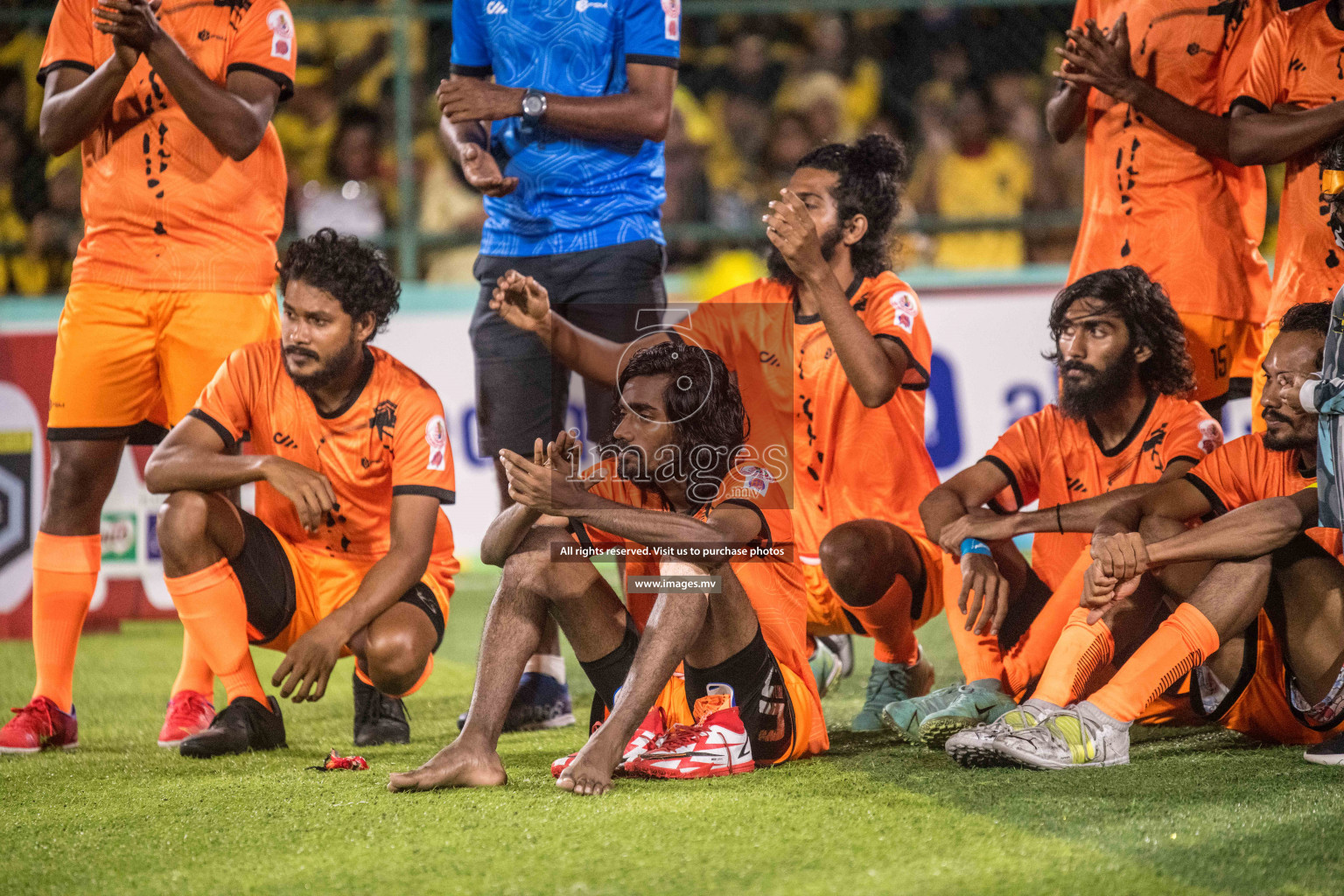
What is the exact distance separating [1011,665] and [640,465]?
1.19 m

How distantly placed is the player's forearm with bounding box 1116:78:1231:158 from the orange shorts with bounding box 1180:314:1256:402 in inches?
18.9

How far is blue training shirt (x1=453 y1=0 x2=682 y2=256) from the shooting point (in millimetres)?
4117

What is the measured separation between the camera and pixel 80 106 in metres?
3.80

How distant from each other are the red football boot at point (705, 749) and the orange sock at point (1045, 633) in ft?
2.80

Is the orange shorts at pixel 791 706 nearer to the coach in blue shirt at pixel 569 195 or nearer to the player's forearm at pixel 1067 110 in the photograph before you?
the coach in blue shirt at pixel 569 195

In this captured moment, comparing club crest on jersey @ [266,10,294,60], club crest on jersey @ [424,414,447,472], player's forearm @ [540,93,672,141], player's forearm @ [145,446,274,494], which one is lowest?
player's forearm @ [145,446,274,494]

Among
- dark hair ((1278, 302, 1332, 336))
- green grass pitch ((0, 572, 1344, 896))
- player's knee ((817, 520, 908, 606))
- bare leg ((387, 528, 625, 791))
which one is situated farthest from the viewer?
player's knee ((817, 520, 908, 606))

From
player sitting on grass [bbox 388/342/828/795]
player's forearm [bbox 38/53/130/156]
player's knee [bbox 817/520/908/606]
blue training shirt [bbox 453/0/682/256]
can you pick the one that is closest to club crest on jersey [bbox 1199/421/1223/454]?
player's knee [bbox 817/520/908/606]

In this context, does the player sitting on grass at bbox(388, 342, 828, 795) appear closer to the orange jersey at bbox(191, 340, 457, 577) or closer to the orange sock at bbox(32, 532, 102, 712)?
the orange jersey at bbox(191, 340, 457, 577)

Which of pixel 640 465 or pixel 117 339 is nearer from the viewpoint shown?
pixel 640 465

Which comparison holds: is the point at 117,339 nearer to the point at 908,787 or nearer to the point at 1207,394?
the point at 908,787

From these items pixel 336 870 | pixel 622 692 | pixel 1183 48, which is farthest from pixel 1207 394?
pixel 336 870

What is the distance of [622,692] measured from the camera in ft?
9.61

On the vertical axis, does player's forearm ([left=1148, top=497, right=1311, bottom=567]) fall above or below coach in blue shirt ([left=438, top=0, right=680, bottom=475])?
below
